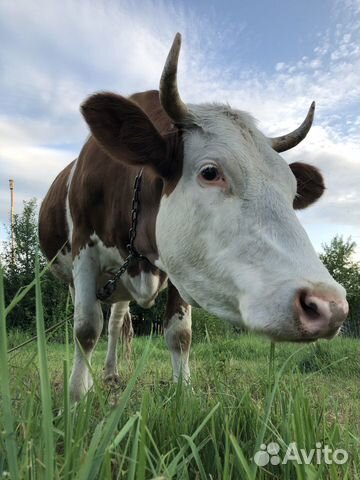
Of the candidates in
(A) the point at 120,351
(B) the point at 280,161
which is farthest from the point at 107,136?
(A) the point at 120,351

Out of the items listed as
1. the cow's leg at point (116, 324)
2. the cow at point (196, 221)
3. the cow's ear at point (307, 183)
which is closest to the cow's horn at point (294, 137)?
the cow at point (196, 221)

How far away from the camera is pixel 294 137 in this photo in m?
3.37

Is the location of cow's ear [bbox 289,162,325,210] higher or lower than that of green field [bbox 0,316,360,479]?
higher

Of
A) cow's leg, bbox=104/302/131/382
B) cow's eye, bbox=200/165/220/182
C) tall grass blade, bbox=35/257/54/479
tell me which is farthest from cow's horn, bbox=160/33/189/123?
cow's leg, bbox=104/302/131/382

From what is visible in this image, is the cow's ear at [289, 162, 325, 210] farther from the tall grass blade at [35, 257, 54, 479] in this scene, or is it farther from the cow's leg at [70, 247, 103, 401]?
the tall grass blade at [35, 257, 54, 479]

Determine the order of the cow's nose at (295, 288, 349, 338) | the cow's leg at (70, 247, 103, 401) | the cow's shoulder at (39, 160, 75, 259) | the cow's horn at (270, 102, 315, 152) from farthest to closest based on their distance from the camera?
the cow's shoulder at (39, 160, 75, 259)
the cow's leg at (70, 247, 103, 401)
the cow's horn at (270, 102, 315, 152)
the cow's nose at (295, 288, 349, 338)

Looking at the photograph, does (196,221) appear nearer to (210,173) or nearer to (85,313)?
(210,173)

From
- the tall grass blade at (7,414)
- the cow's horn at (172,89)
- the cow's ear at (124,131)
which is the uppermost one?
the cow's horn at (172,89)

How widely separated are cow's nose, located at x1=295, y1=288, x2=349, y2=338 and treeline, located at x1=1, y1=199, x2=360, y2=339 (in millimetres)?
796

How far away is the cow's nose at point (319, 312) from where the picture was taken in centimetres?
175

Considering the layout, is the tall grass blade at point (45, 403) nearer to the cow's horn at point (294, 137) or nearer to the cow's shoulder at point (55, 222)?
the cow's horn at point (294, 137)

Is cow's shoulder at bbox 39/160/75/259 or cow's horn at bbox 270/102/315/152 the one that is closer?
cow's horn at bbox 270/102/315/152

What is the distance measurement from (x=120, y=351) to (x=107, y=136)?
4659 mm

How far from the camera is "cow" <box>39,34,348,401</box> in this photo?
6.38ft
